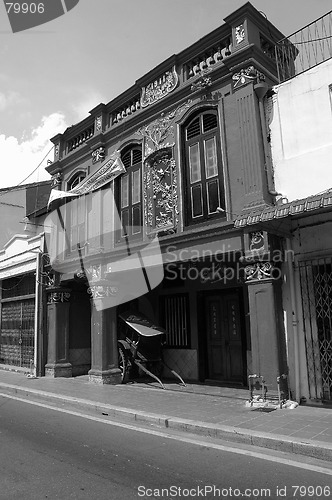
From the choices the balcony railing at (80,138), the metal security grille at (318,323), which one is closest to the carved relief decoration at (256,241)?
the metal security grille at (318,323)

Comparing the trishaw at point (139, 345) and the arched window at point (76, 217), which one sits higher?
the arched window at point (76, 217)

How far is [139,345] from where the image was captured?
11.8m

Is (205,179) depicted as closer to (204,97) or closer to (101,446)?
(204,97)

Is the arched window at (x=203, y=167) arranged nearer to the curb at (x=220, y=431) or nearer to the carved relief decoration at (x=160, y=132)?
the carved relief decoration at (x=160, y=132)

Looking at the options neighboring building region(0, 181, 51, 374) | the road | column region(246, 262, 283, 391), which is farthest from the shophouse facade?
the road

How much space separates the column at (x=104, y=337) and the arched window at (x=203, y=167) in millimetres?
3594

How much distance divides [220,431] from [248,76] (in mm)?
7222

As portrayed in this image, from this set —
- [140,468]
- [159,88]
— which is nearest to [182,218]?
[159,88]

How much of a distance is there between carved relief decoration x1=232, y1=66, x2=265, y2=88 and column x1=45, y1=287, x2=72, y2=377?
864cm

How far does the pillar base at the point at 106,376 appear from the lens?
11555mm

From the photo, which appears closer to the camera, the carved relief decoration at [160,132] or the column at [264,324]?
the column at [264,324]

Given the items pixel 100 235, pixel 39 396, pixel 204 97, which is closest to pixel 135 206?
pixel 100 235

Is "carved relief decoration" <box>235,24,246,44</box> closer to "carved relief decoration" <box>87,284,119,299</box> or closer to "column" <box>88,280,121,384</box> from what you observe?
"column" <box>88,280,121,384</box>

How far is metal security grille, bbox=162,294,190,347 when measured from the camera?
12.5 m
